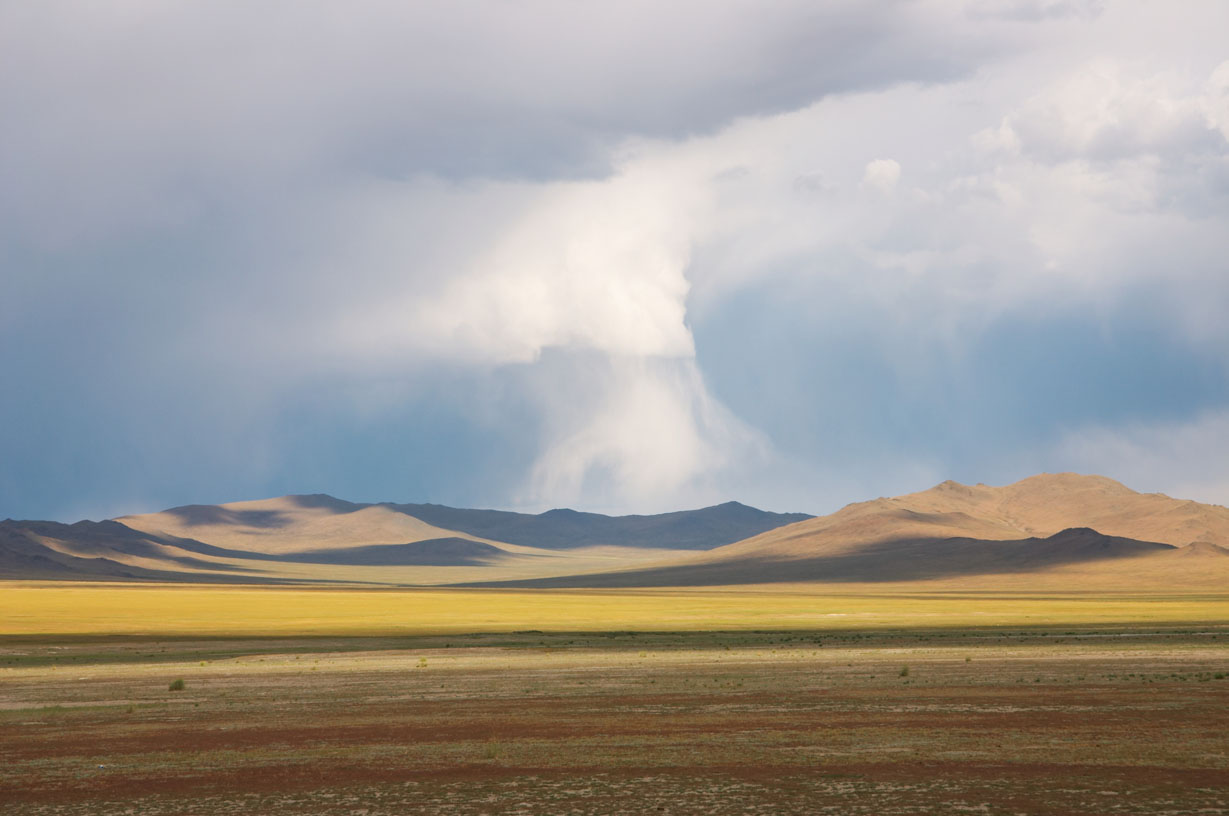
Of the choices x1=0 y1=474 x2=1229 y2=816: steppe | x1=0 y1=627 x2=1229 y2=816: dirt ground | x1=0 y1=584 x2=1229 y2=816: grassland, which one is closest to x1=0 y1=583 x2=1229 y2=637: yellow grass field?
x1=0 y1=474 x2=1229 y2=816: steppe

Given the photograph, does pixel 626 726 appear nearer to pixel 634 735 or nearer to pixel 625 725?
pixel 625 725

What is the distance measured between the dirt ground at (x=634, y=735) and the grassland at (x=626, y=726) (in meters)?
0.10

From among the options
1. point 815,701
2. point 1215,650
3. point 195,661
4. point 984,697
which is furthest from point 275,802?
point 1215,650

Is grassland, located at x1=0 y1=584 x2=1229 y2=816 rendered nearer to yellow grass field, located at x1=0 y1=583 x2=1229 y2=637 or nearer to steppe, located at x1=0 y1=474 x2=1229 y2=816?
steppe, located at x1=0 y1=474 x2=1229 y2=816

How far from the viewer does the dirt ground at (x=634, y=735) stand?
18.8 meters

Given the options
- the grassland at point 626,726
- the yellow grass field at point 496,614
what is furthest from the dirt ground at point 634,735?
the yellow grass field at point 496,614

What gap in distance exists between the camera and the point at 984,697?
32.6 m

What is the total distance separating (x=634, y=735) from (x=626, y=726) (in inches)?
66.2

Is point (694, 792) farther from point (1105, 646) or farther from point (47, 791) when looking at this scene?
point (1105, 646)

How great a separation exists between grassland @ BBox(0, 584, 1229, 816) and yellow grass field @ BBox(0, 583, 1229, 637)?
17.6m

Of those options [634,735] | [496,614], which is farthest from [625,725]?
[496,614]

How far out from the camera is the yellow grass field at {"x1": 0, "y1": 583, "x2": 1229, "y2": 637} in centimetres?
8438

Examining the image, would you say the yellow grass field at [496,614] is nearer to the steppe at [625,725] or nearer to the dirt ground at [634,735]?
the steppe at [625,725]

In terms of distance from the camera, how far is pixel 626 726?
27938 millimetres
